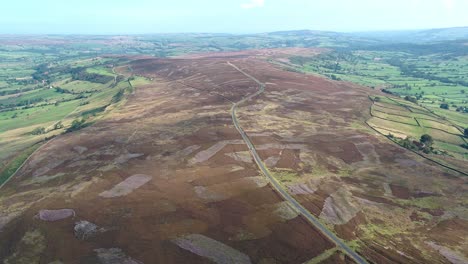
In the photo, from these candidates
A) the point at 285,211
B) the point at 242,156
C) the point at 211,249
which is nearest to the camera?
the point at 211,249

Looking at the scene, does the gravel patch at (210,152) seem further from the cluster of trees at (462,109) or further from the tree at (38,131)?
the cluster of trees at (462,109)

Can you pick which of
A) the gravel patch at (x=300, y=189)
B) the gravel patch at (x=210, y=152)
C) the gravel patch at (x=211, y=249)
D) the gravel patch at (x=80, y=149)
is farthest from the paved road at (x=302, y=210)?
the gravel patch at (x=80, y=149)

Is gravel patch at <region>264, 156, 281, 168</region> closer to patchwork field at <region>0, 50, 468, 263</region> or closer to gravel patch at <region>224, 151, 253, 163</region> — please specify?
patchwork field at <region>0, 50, 468, 263</region>

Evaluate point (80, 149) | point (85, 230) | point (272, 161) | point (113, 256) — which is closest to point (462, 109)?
point (272, 161)

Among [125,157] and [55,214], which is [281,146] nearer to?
[125,157]

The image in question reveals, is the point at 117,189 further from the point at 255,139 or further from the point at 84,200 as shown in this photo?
the point at 255,139

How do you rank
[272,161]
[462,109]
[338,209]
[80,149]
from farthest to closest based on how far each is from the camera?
[462,109]
[80,149]
[272,161]
[338,209]

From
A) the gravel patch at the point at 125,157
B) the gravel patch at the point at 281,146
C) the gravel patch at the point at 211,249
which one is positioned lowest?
the gravel patch at the point at 125,157
